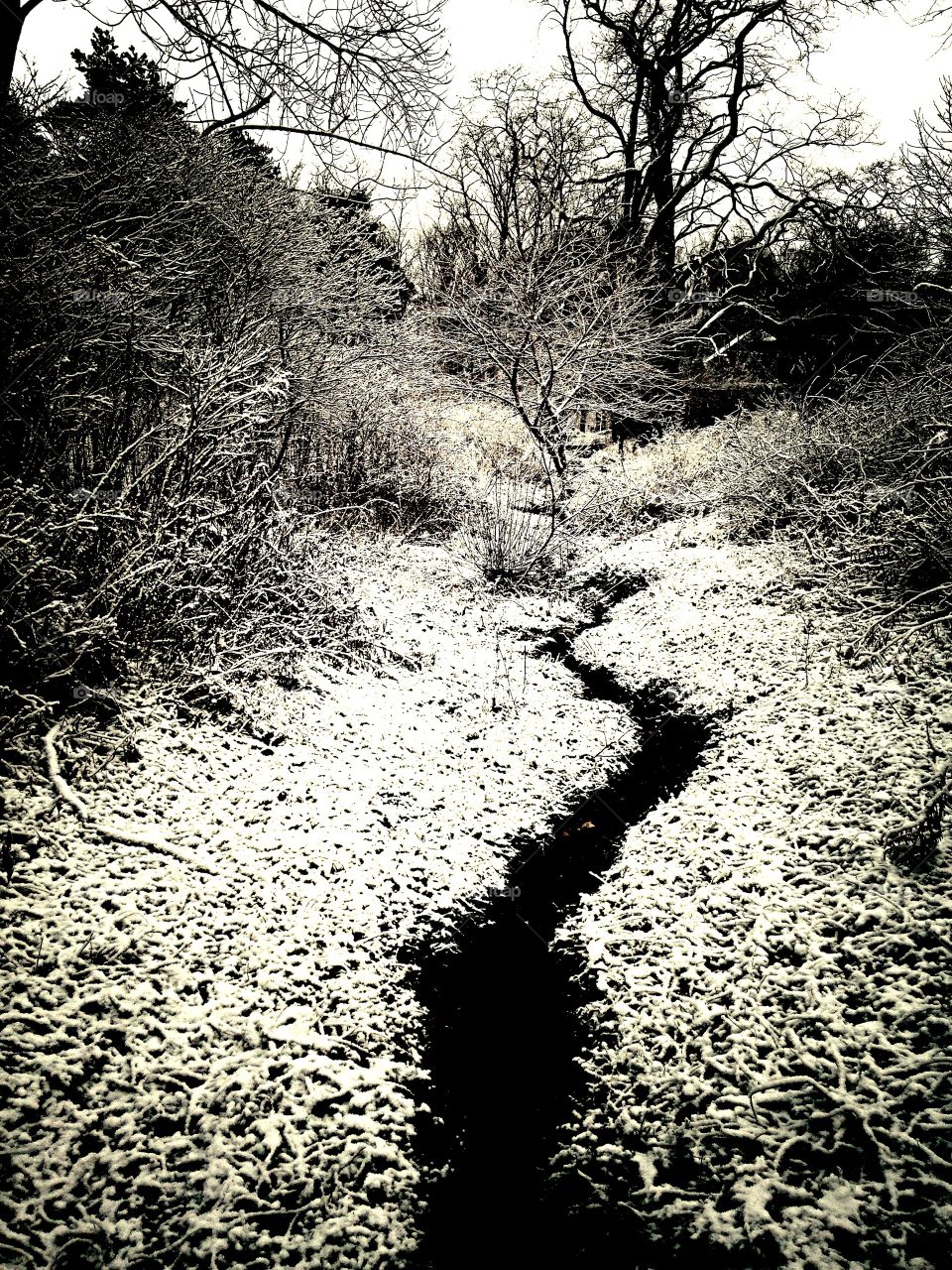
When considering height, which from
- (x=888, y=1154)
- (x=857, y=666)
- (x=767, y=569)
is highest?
(x=767, y=569)

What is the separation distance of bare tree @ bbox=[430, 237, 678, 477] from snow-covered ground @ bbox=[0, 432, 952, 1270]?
16.9ft

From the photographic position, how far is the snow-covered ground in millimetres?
1678

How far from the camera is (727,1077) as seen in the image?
6.77 feet

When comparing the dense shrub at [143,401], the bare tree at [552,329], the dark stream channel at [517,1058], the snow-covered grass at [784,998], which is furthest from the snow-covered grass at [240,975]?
the bare tree at [552,329]

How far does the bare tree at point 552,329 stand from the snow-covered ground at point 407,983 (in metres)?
5.14

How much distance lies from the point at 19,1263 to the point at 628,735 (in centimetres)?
364

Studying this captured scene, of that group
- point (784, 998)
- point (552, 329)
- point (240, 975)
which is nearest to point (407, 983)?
point (240, 975)

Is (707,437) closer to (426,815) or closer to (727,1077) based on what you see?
(426,815)

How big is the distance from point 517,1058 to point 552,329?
26.6 ft

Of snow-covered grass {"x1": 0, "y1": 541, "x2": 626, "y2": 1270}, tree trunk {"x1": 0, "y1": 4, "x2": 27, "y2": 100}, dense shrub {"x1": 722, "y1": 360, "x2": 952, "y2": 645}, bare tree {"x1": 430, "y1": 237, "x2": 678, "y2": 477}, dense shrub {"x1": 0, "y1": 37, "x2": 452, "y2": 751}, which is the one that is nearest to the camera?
snow-covered grass {"x1": 0, "y1": 541, "x2": 626, "y2": 1270}

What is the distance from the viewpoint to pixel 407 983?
2488 mm

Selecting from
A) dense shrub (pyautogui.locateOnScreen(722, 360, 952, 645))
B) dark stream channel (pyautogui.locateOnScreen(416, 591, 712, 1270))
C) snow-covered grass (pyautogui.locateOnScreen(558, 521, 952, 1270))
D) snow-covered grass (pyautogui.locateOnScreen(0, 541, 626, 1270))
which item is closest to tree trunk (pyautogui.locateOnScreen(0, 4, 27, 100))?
snow-covered grass (pyautogui.locateOnScreen(0, 541, 626, 1270))

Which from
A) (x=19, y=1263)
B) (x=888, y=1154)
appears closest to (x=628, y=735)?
(x=888, y=1154)

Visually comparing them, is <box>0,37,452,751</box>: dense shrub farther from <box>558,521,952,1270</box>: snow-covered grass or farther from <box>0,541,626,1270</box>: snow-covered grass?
<box>558,521,952,1270</box>: snow-covered grass
